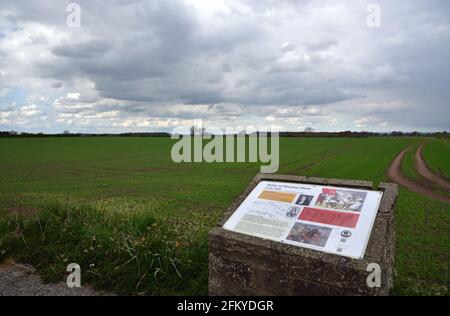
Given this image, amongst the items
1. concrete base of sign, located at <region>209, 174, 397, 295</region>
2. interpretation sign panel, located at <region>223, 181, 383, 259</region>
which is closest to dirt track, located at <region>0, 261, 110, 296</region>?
concrete base of sign, located at <region>209, 174, 397, 295</region>

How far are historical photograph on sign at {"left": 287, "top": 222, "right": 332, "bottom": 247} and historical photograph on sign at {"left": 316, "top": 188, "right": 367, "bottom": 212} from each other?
48 centimetres

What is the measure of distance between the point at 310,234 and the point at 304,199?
77cm

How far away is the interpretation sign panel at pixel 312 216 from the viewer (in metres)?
4.30

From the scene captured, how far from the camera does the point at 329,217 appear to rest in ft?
15.4

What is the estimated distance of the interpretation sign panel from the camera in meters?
4.30

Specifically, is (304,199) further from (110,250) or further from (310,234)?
(110,250)

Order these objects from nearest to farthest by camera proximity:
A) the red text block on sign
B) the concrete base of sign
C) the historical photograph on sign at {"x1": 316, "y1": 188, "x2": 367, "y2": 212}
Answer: the concrete base of sign < the red text block on sign < the historical photograph on sign at {"x1": 316, "y1": 188, "x2": 367, "y2": 212}

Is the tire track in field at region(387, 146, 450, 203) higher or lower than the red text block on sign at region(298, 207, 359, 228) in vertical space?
lower

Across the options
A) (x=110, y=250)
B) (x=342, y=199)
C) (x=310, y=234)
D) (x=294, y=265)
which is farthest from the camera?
(x=110, y=250)

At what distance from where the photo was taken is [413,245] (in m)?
8.98

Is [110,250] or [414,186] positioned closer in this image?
[110,250]

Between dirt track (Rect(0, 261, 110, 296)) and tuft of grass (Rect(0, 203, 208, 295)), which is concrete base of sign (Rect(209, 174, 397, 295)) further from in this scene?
dirt track (Rect(0, 261, 110, 296))

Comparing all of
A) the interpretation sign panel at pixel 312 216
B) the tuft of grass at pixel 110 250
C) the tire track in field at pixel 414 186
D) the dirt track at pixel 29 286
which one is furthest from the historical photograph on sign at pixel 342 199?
the tire track in field at pixel 414 186

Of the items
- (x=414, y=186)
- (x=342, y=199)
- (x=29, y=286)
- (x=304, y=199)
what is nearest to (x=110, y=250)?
(x=29, y=286)
